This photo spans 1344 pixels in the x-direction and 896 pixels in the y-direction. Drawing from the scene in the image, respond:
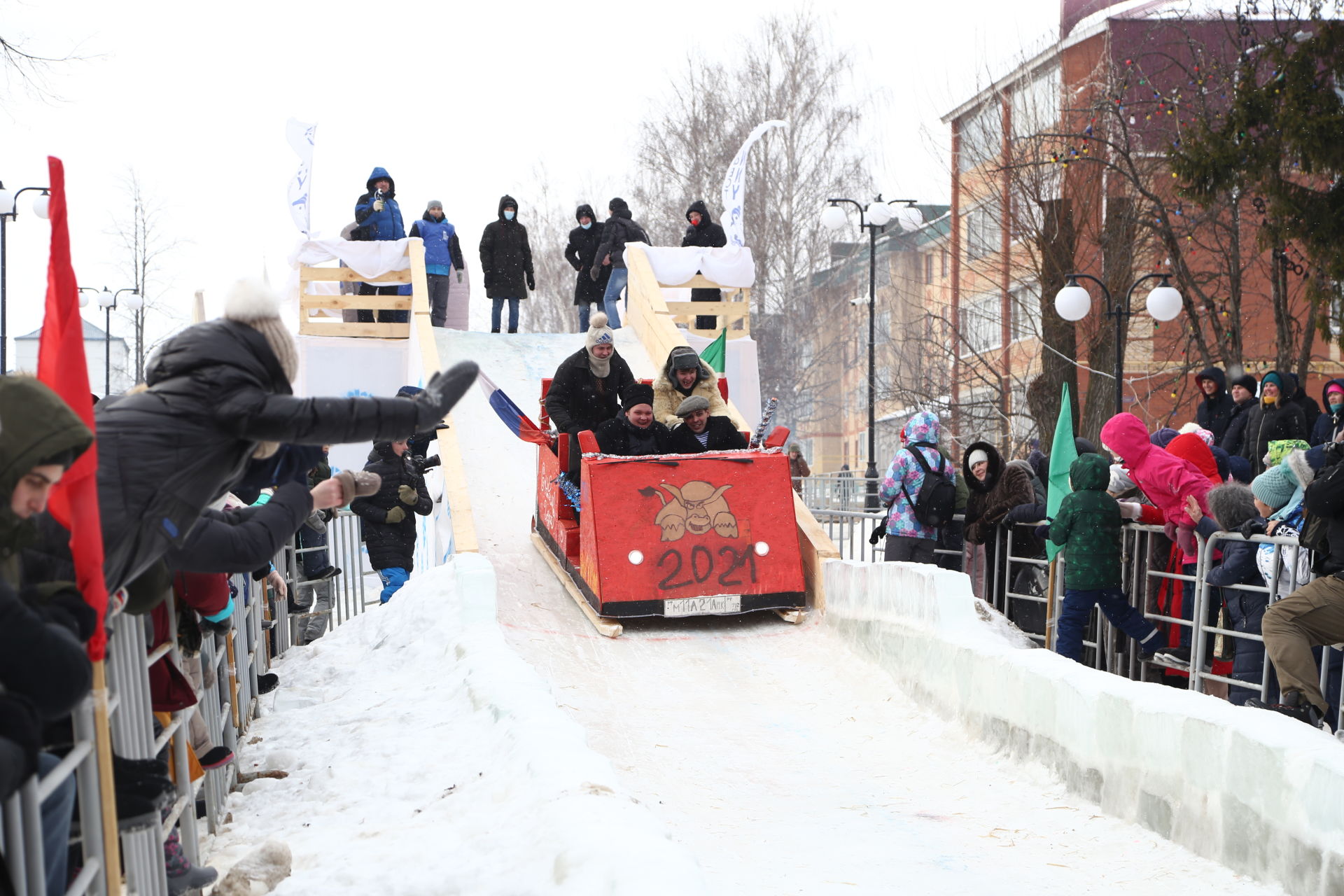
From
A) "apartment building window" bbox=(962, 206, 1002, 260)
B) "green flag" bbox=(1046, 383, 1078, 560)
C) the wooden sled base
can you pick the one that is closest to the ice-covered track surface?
the wooden sled base

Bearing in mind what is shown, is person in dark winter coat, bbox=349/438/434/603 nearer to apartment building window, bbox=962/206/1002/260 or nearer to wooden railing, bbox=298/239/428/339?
wooden railing, bbox=298/239/428/339

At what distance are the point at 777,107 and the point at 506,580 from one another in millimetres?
25088

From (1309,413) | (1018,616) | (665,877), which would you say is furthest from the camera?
(1309,413)

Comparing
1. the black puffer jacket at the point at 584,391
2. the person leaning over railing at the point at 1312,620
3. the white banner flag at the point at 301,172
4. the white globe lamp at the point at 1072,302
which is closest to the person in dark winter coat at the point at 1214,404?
the white globe lamp at the point at 1072,302

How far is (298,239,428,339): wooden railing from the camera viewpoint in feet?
49.7

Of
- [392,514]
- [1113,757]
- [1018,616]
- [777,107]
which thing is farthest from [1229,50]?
[1113,757]

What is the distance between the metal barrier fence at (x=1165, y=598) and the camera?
5684 millimetres

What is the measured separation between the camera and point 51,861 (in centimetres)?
245

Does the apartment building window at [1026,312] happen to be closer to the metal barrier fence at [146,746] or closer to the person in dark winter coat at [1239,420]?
the person in dark winter coat at [1239,420]

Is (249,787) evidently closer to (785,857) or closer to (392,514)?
(785,857)

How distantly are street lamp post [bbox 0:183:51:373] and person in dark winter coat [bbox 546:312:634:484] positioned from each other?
12643 millimetres

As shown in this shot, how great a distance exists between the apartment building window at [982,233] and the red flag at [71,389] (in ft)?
60.1

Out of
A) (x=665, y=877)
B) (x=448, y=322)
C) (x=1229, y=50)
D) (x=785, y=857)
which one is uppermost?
(x=1229, y=50)

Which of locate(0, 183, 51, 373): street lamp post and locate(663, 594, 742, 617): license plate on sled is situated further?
locate(0, 183, 51, 373): street lamp post
